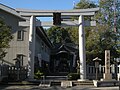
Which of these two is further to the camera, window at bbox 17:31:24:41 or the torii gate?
window at bbox 17:31:24:41

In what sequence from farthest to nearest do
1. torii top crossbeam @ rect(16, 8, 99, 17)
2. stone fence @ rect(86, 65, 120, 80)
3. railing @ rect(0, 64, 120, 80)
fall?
stone fence @ rect(86, 65, 120, 80)
torii top crossbeam @ rect(16, 8, 99, 17)
railing @ rect(0, 64, 120, 80)

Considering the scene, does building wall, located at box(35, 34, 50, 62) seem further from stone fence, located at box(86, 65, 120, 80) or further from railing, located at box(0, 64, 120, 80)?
stone fence, located at box(86, 65, 120, 80)

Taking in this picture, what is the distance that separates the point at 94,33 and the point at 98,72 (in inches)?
230

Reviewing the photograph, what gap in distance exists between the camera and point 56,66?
1665 inches

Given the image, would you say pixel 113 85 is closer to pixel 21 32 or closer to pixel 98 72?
pixel 98 72

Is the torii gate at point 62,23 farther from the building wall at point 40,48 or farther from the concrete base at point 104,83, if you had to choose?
the building wall at point 40,48

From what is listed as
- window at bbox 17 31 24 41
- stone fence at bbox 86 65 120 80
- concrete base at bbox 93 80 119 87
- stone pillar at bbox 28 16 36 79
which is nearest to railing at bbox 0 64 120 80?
stone fence at bbox 86 65 120 80

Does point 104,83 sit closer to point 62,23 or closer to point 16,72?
point 62,23

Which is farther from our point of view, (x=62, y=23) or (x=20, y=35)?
(x=20, y=35)

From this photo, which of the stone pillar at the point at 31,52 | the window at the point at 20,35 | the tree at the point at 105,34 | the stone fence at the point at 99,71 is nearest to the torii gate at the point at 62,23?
the stone pillar at the point at 31,52

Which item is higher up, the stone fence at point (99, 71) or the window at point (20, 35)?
the window at point (20, 35)

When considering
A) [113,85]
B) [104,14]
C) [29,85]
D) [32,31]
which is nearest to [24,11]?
[32,31]

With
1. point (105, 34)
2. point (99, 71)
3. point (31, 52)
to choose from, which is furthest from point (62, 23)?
point (105, 34)

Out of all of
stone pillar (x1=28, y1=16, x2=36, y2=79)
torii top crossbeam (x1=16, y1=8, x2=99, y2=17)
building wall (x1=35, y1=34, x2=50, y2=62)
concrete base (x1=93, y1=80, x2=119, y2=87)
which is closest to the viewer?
concrete base (x1=93, y1=80, x2=119, y2=87)
